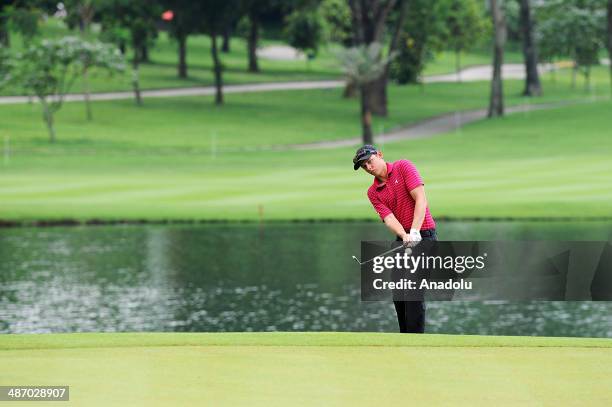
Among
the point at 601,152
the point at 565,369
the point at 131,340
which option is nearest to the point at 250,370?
the point at 131,340

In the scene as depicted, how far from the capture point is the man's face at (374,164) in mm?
12383

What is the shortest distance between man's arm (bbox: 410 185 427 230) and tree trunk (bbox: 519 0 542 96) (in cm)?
7977

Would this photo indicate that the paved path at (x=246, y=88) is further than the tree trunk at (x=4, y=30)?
Yes

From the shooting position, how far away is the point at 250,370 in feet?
34.8

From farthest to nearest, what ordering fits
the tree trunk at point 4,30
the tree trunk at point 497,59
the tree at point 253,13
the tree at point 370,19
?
1. the tree at point 253,13
2. the tree trunk at point 4,30
3. the tree at point 370,19
4. the tree trunk at point 497,59

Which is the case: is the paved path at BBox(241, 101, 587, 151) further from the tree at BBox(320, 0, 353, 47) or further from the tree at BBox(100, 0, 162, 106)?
the tree at BBox(100, 0, 162, 106)

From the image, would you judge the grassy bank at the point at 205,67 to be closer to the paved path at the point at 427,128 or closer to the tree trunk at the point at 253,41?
the tree trunk at the point at 253,41

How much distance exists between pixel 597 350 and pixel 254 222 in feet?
→ 90.8

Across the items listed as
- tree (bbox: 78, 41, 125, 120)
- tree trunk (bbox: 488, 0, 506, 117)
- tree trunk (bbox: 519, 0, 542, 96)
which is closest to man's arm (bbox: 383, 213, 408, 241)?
tree (bbox: 78, 41, 125, 120)

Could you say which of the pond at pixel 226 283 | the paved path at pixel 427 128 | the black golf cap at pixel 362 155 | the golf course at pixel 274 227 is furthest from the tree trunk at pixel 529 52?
the black golf cap at pixel 362 155

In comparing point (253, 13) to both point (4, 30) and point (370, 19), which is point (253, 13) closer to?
point (4, 30)

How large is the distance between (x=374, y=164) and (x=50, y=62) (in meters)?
57.4

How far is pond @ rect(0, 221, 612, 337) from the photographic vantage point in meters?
22.7

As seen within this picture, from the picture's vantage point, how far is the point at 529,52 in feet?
309
